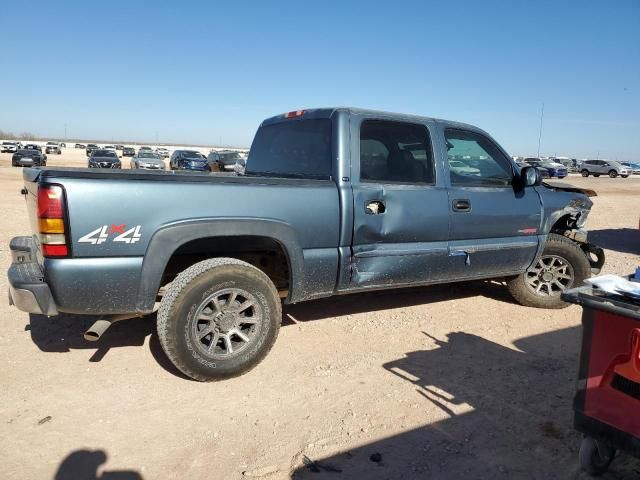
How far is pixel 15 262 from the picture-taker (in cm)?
367

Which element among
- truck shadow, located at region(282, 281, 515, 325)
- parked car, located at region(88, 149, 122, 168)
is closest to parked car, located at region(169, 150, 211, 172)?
parked car, located at region(88, 149, 122, 168)

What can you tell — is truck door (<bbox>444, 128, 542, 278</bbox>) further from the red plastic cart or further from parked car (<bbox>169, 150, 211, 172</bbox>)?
parked car (<bbox>169, 150, 211, 172</bbox>)

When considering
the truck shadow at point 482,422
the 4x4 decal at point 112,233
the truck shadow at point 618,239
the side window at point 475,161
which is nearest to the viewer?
the truck shadow at point 482,422

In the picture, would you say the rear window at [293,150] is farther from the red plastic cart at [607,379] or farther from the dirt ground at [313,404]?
the red plastic cart at [607,379]

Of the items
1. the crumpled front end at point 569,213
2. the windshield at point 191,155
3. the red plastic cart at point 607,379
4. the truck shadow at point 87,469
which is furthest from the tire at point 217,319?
the windshield at point 191,155

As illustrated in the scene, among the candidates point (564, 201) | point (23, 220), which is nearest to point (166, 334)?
point (564, 201)

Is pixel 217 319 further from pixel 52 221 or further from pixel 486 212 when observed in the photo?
pixel 486 212

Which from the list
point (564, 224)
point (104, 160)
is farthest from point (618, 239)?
point (104, 160)

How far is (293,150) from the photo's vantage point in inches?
178

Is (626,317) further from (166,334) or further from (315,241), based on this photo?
(166,334)

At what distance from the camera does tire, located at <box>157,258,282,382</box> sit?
332 cm

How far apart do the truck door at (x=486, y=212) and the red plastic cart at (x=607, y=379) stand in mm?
2089

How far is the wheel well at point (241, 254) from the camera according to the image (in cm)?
379

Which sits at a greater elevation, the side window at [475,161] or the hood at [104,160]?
the side window at [475,161]
